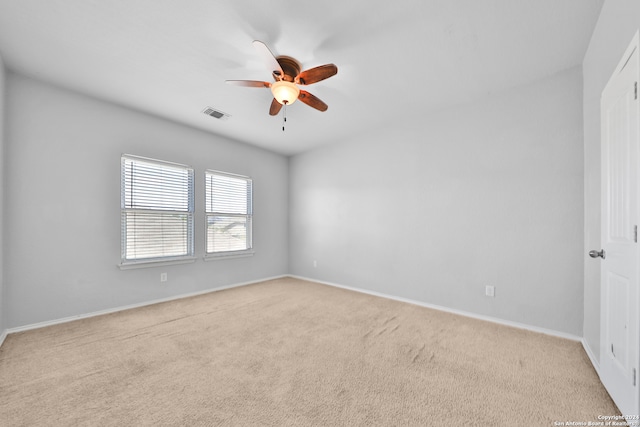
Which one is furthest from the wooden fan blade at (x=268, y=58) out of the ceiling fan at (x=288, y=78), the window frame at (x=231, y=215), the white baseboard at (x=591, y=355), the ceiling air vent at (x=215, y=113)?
the white baseboard at (x=591, y=355)

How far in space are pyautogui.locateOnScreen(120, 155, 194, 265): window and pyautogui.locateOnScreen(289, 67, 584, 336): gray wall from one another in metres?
A: 2.43

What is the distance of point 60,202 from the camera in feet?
9.52

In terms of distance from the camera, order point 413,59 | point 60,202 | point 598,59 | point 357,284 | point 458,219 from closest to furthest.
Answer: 1. point 598,59
2. point 413,59
3. point 60,202
4. point 458,219
5. point 357,284

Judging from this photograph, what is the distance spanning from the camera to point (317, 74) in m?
2.18

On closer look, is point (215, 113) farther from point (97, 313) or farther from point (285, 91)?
point (97, 313)

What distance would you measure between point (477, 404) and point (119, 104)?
4.67m

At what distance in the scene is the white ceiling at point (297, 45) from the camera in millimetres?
1860

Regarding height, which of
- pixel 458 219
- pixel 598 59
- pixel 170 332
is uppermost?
pixel 598 59

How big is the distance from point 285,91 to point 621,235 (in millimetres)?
2533

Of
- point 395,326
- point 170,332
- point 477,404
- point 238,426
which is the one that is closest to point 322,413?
point 238,426

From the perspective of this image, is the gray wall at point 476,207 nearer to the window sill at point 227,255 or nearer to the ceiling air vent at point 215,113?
the window sill at point 227,255

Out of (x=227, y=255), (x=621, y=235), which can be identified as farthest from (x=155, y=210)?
(x=621, y=235)

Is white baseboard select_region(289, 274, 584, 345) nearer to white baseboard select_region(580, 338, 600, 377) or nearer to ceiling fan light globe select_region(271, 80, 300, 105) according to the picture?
white baseboard select_region(580, 338, 600, 377)

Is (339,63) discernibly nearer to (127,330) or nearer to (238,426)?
(238,426)
